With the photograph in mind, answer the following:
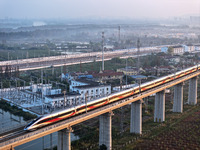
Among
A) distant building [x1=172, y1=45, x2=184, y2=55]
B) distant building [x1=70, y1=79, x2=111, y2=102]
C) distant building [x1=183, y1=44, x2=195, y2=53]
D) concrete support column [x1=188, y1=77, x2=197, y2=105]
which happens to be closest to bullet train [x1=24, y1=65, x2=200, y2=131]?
concrete support column [x1=188, y1=77, x2=197, y2=105]

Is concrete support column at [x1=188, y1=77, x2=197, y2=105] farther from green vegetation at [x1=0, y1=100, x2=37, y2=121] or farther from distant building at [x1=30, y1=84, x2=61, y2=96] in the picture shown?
green vegetation at [x1=0, y1=100, x2=37, y2=121]

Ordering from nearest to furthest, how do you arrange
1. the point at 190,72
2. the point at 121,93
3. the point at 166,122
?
the point at 121,93, the point at 166,122, the point at 190,72

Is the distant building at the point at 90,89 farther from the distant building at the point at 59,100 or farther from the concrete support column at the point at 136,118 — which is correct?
the concrete support column at the point at 136,118

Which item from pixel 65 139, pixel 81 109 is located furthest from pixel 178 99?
pixel 65 139

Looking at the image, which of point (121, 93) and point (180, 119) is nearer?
point (121, 93)

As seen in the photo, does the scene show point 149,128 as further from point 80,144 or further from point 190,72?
point 190,72

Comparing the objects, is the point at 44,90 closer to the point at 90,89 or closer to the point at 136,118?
the point at 90,89

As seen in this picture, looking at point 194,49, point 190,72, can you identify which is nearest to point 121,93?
point 190,72
